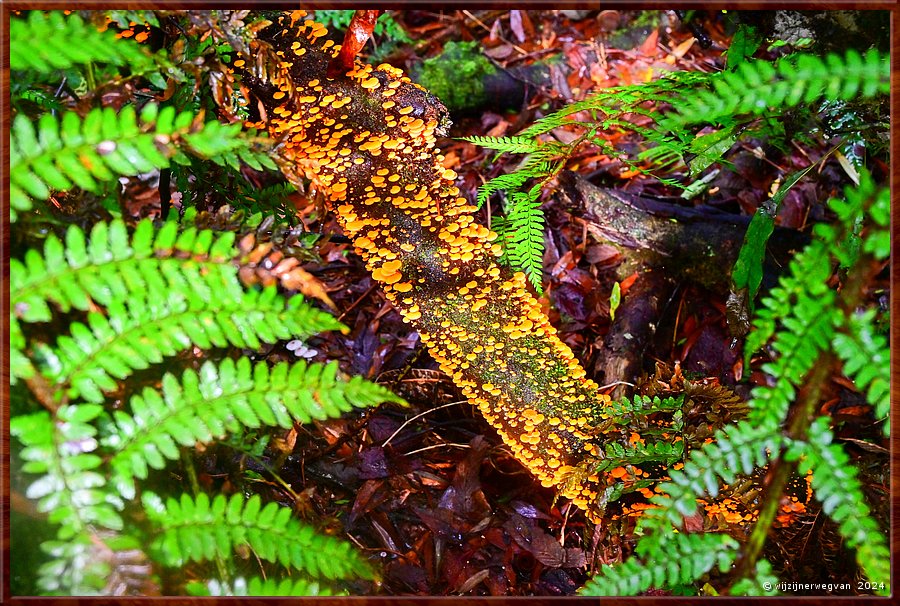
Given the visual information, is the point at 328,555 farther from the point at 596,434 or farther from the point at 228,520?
the point at 596,434

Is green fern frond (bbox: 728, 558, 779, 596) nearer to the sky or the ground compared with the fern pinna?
nearer to the ground

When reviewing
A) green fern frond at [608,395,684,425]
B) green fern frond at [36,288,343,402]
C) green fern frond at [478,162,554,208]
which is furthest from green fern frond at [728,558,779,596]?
green fern frond at [478,162,554,208]

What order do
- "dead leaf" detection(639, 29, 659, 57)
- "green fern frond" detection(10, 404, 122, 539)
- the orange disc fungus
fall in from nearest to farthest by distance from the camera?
"green fern frond" detection(10, 404, 122, 539) < the orange disc fungus < "dead leaf" detection(639, 29, 659, 57)

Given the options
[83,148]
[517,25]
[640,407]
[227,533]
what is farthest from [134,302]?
[517,25]

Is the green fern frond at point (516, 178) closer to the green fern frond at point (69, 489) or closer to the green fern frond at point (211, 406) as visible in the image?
the green fern frond at point (211, 406)

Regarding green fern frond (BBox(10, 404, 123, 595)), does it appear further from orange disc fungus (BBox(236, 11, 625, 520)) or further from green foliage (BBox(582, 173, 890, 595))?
green foliage (BBox(582, 173, 890, 595))

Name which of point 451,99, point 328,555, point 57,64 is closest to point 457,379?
point 328,555

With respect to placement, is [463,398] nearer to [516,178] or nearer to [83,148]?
[516,178]
